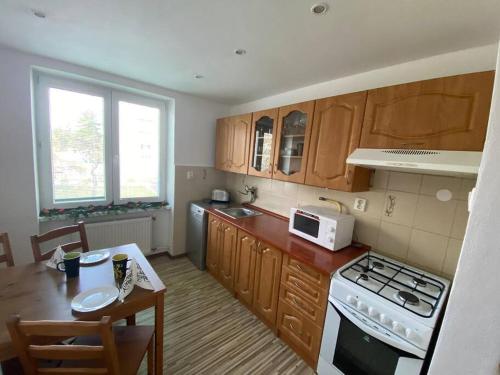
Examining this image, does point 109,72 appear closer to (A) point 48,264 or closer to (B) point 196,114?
(B) point 196,114

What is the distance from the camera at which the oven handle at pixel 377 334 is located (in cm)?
98

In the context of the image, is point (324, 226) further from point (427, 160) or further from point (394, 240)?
point (427, 160)

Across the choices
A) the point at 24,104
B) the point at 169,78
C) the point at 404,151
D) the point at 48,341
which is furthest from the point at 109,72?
the point at 404,151

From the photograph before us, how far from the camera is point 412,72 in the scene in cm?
143

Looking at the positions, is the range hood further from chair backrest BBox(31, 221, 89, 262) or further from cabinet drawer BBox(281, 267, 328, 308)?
chair backrest BBox(31, 221, 89, 262)

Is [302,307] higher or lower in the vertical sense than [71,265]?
lower

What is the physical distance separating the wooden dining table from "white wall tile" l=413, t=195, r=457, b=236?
1.71 metres

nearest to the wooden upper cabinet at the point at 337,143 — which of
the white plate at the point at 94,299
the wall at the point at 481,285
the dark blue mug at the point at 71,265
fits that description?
the wall at the point at 481,285

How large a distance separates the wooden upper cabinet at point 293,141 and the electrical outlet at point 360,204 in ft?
1.57

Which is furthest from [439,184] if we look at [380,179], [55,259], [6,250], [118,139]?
[118,139]

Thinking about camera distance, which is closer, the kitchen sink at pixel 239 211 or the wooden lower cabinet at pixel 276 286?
the wooden lower cabinet at pixel 276 286

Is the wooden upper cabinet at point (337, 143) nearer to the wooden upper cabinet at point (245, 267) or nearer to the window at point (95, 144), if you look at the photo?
the wooden upper cabinet at point (245, 267)

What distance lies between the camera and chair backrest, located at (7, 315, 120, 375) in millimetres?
707

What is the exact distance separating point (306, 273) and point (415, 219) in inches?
33.4
